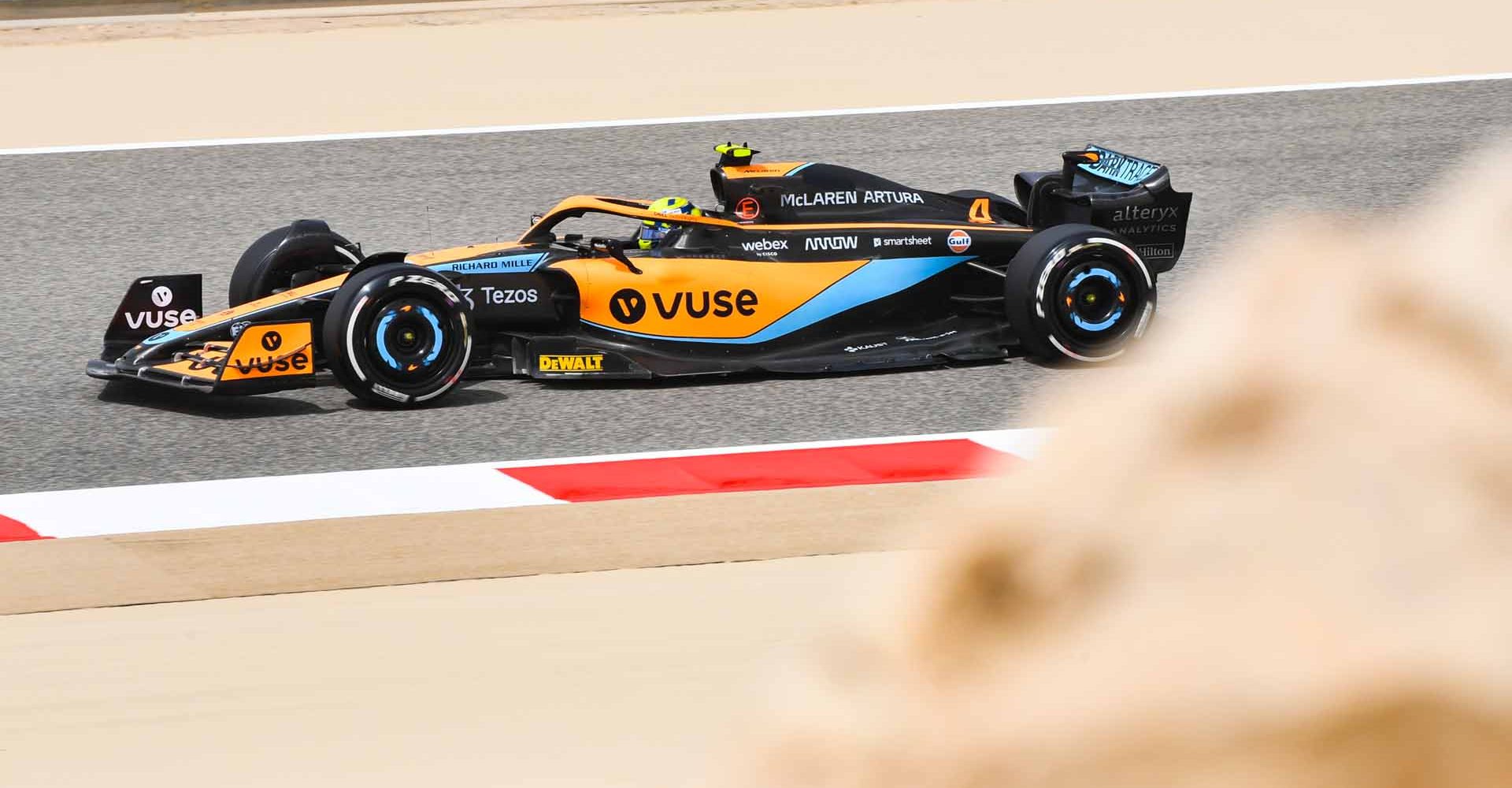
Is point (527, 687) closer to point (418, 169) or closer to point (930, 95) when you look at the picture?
point (418, 169)

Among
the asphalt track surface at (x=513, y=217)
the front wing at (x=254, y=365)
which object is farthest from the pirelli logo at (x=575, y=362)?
the front wing at (x=254, y=365)

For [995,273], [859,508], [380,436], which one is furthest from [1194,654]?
[995,273]

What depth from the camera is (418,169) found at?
464 inches

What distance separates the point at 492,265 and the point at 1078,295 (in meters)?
2.44

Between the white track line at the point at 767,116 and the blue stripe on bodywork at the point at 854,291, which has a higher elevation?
the white track line at the point at 767,116

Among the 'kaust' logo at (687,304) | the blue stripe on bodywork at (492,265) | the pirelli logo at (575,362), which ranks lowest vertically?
the pirelli logo at (575,362)

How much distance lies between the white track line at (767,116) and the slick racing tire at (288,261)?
4930 mm

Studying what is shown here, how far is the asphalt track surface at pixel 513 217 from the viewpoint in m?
6.72

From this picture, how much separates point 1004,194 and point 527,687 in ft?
23.9

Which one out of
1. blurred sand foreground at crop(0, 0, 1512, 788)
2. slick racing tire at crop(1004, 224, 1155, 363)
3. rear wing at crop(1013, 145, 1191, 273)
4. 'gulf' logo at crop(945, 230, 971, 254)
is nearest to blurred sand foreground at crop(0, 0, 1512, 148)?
rear wing at crop(1013, 145, 1191, 273)

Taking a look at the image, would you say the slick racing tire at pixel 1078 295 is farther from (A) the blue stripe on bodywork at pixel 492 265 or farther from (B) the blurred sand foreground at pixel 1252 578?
(B) the blurred sand foreground at pixel 1252 578

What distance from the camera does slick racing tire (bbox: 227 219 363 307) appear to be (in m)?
7.75

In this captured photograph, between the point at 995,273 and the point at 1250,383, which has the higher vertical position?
the point at 1250,383

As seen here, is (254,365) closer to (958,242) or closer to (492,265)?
(492,265)
